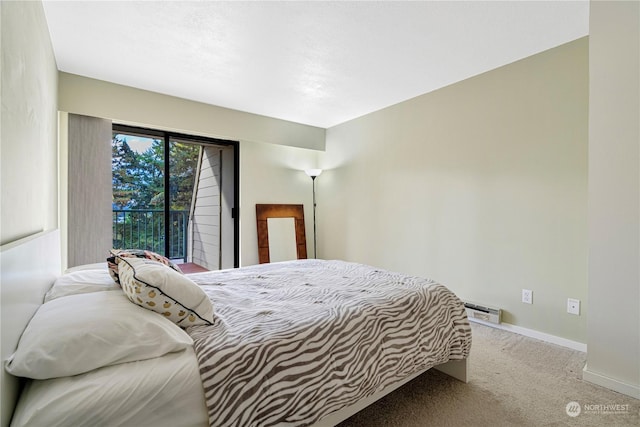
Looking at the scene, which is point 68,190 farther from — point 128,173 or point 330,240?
point 330,240

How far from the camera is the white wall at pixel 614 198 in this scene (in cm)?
179

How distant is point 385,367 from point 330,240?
325 centimetres

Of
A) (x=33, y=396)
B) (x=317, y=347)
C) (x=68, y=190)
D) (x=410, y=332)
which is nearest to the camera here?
(x=33, y=396)

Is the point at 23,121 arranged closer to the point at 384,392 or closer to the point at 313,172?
the point at 384,392

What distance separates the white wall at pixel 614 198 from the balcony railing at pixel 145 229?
4.18 metres

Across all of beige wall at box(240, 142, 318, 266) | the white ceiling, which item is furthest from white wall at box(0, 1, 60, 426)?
beige wall at box(240, 142, 318, 266)

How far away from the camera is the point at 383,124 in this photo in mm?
3910

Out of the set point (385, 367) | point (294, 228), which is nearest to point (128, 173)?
point (294, 228)

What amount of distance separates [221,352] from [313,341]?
387 mm

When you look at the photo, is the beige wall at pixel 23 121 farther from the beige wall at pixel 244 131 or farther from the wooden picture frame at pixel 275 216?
the wooden picture frame at pixel 275 216

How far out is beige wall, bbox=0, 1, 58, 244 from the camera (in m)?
1.10

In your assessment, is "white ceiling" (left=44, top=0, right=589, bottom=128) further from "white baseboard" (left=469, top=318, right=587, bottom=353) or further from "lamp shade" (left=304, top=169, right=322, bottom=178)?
"white baseboard" (left=469, top=318, right=587, bottom=353)

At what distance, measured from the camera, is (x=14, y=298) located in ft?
3.14

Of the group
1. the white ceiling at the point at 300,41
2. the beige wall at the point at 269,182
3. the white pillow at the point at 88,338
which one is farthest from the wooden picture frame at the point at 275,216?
the white pillow at the point at 88,338
